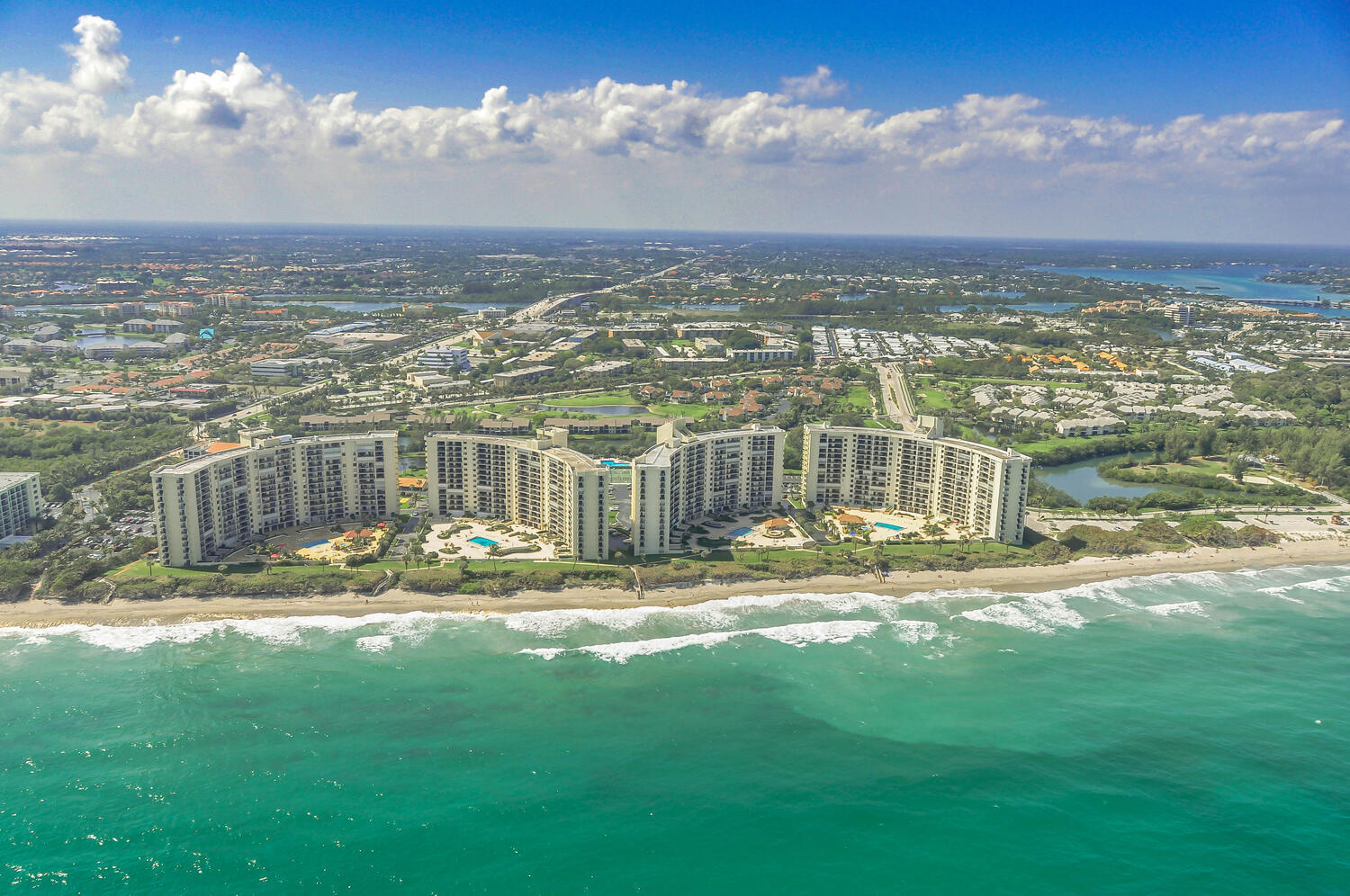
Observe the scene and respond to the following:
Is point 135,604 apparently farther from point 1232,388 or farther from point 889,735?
point 1232,388

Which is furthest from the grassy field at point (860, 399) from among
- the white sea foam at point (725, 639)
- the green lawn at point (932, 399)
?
the white sea foam at point (725, 639)

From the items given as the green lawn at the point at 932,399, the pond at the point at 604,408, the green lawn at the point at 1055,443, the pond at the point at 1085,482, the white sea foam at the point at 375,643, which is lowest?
the white sea foam at the point at 375,643

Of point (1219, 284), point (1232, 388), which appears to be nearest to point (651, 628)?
point (1232, 388)

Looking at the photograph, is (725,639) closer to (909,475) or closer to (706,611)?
(706,611)

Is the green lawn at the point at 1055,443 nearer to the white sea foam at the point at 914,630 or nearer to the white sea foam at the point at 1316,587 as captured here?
the white sea foam at the point at 1316,587

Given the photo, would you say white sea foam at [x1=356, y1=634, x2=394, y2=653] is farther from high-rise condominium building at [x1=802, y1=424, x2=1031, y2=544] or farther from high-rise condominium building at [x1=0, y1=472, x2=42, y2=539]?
high-rise condominium building at [x1=802, y1=424, x2=1031, y2=544]

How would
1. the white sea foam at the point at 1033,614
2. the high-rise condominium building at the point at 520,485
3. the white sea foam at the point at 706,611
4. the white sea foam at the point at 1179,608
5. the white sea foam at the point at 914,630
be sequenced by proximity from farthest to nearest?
the high-rise condominium building at the point at 520,485
the white sea foam at the point at 1179,608
the white sea foam at the point at 1033,614
the white sea foam at the point at 706,611
the white sea foam at the point at 914,630
